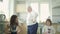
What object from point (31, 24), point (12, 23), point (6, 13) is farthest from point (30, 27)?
point (6, 13)

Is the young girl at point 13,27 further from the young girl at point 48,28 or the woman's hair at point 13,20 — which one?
the young girl at point 48,28

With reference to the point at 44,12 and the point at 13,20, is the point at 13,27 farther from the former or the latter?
the point at 44,12

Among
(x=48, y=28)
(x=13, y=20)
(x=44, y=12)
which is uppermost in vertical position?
(x=44, y=12)

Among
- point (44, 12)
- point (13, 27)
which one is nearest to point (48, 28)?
point (44, 12)

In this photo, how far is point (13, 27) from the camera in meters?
2.19

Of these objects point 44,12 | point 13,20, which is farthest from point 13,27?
point 44,12

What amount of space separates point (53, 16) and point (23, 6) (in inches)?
17.7

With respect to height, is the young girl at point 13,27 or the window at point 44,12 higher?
the window at point 44,12

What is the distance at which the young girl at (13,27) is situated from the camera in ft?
7.14

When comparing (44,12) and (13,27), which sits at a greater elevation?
(44,12)

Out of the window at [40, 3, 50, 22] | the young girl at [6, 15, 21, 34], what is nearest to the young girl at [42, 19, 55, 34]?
the window at [40, 3, 50, 22]

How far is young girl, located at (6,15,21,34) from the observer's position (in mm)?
2176

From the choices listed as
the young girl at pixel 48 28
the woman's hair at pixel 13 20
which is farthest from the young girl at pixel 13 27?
the young girl at pixel 48 28

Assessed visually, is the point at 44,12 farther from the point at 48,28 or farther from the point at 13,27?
the point at 13,27
